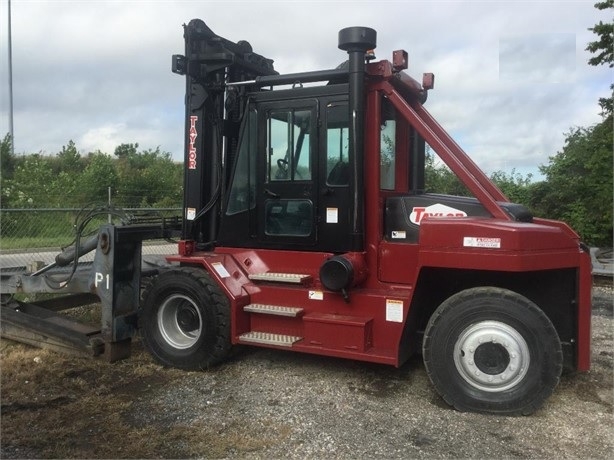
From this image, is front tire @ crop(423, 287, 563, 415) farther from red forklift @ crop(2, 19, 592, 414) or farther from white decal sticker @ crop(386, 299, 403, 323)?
→ white decal sticker @ crop(386, 299, 403, 323)

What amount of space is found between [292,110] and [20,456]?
3.55m

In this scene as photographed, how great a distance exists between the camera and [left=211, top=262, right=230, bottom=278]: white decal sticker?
5379 millimetres

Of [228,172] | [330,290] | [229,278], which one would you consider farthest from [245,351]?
[228,172]

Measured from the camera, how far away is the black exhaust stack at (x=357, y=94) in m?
4.84

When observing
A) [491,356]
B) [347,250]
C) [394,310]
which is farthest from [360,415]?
[347,250]

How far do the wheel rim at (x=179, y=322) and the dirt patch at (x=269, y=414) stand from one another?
320 millimetres

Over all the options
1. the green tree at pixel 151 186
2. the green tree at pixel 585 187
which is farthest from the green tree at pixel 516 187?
the green tree at pixel 151 186

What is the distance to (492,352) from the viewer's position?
430 cm

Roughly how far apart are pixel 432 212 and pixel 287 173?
142cm

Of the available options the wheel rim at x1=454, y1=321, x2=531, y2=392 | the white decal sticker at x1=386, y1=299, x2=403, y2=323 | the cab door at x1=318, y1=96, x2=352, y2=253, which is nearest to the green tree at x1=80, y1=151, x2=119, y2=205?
the cab door at x1=318, y1=96, x2=352, y2=253

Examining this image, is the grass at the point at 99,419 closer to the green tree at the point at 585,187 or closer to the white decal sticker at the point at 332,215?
the white decal sticker at the point at 332,215

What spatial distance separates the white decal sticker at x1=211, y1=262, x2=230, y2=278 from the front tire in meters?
2.02

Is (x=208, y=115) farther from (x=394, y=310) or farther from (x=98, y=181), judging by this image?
(x=98, y=181)

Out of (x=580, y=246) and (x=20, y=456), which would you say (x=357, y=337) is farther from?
(x=20, y=456)
